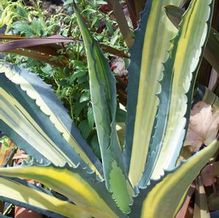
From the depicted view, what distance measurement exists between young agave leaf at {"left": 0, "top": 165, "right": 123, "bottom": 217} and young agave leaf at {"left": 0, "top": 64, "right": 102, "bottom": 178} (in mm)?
141

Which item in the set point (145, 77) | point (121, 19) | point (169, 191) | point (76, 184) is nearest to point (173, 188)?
point (169, 191)

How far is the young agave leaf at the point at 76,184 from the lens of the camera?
841 mm

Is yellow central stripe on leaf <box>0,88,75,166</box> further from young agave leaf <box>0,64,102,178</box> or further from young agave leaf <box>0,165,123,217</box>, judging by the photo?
young agave leaf <box>0,165,123,217</box>

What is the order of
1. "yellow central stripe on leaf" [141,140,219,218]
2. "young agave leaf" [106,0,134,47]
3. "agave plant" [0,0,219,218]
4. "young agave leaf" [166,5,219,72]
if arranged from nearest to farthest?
1. "yellow central stripe on leaf" [141,140,219,218]
2. "agave plant" [0,0,219,218]
3. "young agave leaf" [166,5,219,72]
4. "young agave leaf" [106,0,134,47]

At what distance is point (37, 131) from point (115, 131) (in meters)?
0.22

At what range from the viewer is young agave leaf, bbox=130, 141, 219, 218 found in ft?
2.53

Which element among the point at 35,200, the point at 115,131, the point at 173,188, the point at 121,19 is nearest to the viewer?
the point at 173,188

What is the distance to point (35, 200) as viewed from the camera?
1084mm

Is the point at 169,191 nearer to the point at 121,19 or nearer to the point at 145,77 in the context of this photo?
the point at 145,77

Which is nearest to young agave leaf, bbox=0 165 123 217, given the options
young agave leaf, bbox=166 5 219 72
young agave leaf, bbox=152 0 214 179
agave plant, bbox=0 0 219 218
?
agave plant, bbox=0 0 219 218

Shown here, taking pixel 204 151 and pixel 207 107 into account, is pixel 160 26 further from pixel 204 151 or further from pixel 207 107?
pixel 204 151

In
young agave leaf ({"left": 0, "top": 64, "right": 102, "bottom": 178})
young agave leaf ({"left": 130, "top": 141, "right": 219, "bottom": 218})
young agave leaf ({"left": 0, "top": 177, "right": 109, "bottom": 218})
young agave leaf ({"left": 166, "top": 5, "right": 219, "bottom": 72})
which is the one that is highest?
young agave leaf ({"left": 166, "top": 5, "right": 219, "bottom": 72})

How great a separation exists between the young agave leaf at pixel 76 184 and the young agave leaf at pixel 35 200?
0.07m


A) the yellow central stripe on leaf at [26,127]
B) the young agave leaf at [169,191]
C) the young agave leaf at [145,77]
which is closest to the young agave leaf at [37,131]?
the yellow central stripe on leaf at [26,127]
